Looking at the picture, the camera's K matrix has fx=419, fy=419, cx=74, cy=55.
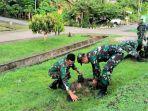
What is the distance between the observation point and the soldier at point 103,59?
36.4ft

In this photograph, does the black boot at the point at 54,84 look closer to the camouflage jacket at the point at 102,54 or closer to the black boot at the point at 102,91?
the camouflage jacket at the point at 102,54

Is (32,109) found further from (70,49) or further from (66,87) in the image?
(70,49)

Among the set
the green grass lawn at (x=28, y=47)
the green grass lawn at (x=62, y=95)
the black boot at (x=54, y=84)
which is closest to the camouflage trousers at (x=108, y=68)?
the green grass lawn at (x=62, y=95)

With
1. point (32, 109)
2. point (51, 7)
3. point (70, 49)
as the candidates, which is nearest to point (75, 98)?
point (32, 109)

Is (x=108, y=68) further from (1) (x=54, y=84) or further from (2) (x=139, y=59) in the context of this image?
(2) (x=139, y=59)

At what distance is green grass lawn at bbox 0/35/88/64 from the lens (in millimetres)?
21000

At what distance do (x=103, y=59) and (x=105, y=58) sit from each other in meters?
0.06

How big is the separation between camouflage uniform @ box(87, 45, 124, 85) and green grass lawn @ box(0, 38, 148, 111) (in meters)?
0.53

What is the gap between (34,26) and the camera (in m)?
25.7

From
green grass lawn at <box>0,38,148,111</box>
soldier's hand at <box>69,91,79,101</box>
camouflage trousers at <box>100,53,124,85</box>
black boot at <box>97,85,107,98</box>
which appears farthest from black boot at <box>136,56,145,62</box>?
soldier's hand at <box>69,91,79,101</box>

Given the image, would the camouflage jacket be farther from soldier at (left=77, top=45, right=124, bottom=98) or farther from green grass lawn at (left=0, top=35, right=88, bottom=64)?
green grass lawn at (left=0, top=35, right=88, bottom=64)

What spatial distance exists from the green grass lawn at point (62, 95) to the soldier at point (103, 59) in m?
0.39

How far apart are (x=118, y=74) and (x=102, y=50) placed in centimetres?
262

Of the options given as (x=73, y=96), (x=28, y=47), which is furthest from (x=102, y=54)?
(x=28, y=47)
